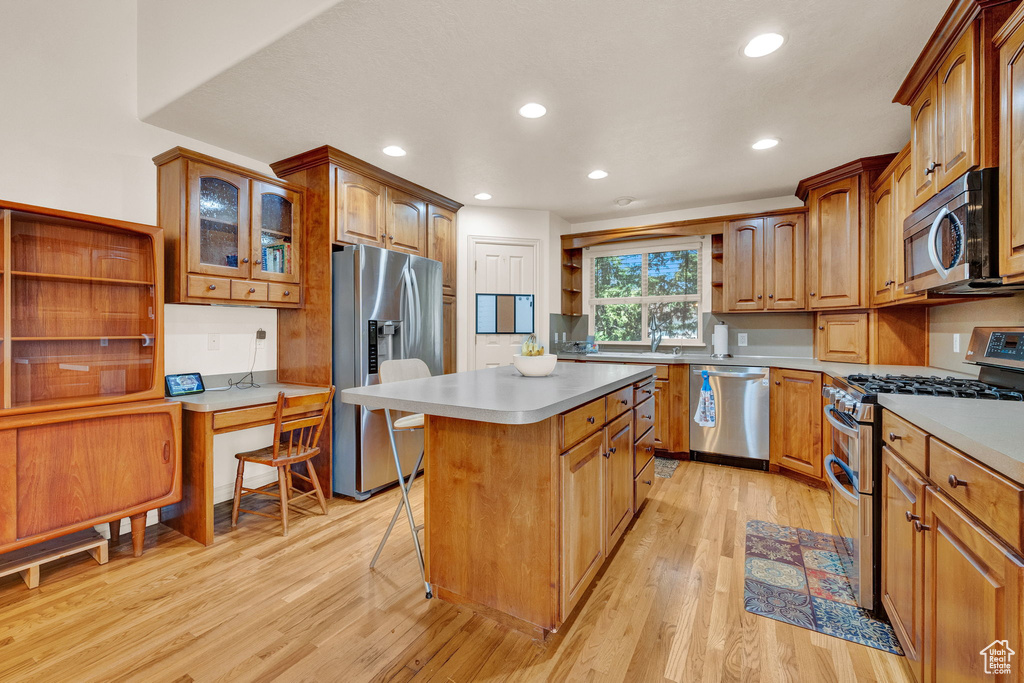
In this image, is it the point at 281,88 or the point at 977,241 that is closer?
the point at 977,241

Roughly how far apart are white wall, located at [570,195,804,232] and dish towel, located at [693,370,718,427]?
5.37 ft

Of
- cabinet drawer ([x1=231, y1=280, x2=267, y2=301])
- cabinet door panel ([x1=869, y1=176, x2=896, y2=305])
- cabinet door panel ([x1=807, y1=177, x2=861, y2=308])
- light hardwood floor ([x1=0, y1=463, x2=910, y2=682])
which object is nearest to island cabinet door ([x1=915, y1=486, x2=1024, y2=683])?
light hardwood floor ([x1=0, y1=463, x2=910, y2=682])

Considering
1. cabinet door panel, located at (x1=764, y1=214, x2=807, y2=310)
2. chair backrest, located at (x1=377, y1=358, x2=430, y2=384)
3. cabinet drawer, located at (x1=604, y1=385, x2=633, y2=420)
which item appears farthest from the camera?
cabinet door panel, located at (x1=764, y1=214, x2=807, y2=310)

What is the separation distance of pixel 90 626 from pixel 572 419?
2073mm

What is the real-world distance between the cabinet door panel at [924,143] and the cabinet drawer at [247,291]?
3642mm

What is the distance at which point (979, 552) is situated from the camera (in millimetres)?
989

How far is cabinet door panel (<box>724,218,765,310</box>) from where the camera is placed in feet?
13.2

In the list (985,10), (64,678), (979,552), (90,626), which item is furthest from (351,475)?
(985,10)

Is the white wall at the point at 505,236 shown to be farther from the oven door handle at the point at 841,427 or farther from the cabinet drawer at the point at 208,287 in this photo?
the oven door handle at the point at 841,427

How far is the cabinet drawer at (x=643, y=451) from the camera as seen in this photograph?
2579mm

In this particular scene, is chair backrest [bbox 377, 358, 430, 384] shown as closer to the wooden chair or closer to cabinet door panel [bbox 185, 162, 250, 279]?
the wooden chair

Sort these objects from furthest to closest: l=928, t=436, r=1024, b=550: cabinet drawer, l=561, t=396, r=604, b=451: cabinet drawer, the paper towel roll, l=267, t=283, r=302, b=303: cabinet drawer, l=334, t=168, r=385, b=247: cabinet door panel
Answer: the paper towel roll → l=334, t=168, r=385, b=247: cabinet door panel → l=267, t=283, r=302, b=303: cabinet drawer → l=561, t=396, r=604, b=451: cabinet drawer → l=928, t=436, r=1024, b=550: cabinet drawer

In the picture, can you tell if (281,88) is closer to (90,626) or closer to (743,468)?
(90,626)

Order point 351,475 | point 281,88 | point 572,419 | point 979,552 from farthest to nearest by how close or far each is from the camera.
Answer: point 351,475 → point 281,88 → point 572,419 → point 979,552
